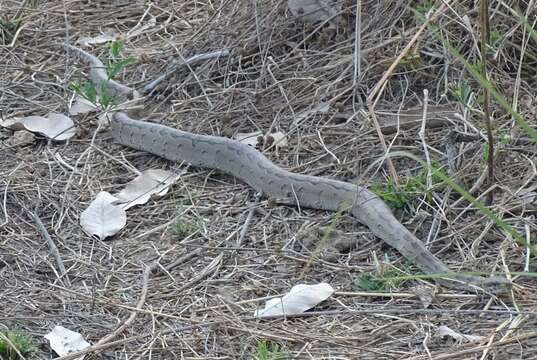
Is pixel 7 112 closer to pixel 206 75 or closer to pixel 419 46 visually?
pixel 206 75

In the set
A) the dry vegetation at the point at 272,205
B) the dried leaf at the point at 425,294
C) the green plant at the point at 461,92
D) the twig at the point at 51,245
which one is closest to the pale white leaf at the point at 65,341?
the dry vegetation at the point at 272,205

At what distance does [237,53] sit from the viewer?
557 centimetres

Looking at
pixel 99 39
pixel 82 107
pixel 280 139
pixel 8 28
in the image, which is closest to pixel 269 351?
pixel 280 139

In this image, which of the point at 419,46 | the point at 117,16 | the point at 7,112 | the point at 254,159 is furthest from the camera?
the point at 117,16

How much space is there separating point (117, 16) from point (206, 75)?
4.78 ft

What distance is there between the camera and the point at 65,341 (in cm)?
351

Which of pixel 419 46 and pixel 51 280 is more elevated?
pixel 419 46

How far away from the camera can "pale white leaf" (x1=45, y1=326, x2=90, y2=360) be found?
3457 mm

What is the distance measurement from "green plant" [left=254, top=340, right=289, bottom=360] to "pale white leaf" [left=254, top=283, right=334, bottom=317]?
18 cm

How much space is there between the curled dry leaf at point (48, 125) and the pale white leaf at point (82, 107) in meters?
0.11

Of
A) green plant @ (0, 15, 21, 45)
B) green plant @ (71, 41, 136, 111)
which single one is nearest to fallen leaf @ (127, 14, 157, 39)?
green plant @ (71, 41, 136, 111)

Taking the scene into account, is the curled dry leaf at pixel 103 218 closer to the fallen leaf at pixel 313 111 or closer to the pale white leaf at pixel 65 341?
the pale white leaf at pixel 65 341

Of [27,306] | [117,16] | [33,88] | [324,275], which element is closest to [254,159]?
[324,275]

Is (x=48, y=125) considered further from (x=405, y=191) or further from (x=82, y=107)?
(x=405, y=191)
